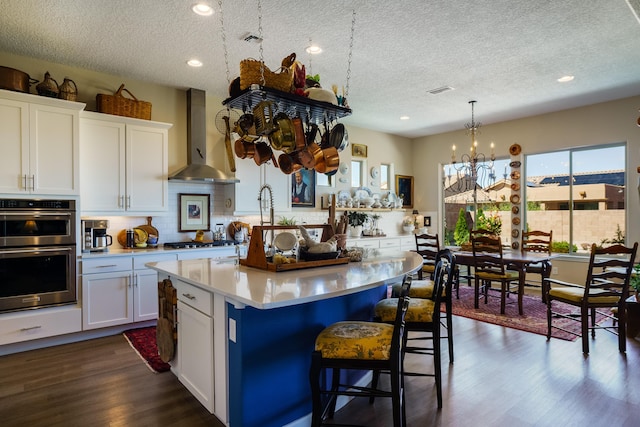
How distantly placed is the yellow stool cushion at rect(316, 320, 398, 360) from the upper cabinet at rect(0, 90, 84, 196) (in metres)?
3.18

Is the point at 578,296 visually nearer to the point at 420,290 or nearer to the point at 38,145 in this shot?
the point at 420,290

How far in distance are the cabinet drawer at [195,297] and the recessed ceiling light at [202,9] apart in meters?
2.06

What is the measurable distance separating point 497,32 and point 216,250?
147 inches

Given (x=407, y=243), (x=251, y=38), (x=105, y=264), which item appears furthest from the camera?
(x=407, y=243)

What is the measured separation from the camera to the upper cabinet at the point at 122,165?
158 inches

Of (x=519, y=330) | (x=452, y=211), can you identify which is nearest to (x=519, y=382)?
(x=519, y=330)

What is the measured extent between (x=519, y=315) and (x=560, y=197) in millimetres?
2623

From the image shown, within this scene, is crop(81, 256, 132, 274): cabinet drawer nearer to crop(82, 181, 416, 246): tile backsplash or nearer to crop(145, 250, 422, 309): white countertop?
crop(82, 181, 416, 246): tile backsplash

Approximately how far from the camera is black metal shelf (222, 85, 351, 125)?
224 centimetres

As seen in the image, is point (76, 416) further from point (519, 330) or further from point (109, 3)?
point (519, 330)

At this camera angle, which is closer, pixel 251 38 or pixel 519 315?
pixel 251 38

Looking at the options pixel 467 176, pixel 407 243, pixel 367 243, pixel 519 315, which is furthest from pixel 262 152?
pixel 467 176

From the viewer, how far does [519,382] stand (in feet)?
9.23

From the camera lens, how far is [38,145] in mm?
3576
